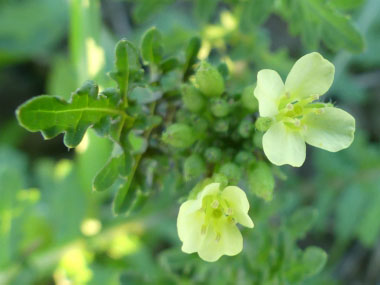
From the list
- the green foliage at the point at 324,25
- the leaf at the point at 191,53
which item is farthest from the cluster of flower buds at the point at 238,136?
the green foliage at the point at 324,25

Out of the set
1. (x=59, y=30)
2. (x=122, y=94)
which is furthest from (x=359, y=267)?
(x=59, y=30)

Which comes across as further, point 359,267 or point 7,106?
point 7,106

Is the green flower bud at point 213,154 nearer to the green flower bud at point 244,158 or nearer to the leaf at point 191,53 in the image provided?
the green flower bud at point 244,158

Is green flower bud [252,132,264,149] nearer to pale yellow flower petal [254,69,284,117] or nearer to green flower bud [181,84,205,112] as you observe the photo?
pale yellow flower petal [254,69,284,117]

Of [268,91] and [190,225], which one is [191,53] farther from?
[190,225]

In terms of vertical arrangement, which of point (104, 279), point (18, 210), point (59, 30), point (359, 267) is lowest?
point (359, 267)

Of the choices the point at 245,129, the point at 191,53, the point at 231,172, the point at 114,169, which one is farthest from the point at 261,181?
the point at 191,53

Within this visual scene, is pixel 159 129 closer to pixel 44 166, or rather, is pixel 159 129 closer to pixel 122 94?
pixel 122 94
